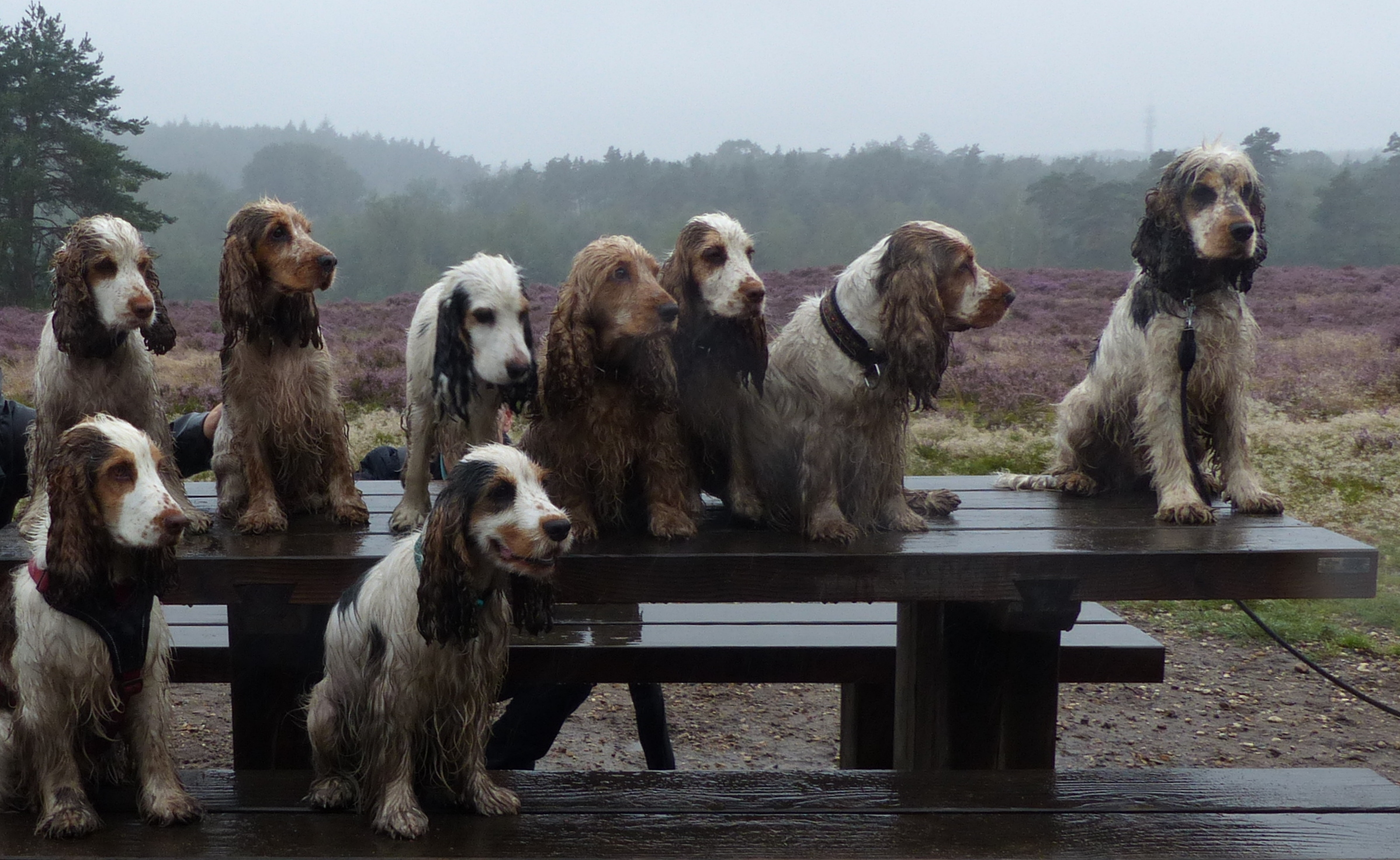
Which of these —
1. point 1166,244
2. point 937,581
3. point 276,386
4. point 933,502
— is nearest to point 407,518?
point 276,386

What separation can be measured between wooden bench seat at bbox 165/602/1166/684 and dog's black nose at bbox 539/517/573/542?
68.7 inches

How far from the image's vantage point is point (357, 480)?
474 cm

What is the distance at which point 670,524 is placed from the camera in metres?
3.33

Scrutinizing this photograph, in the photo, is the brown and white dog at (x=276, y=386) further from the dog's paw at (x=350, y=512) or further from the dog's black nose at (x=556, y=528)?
the dog's black nose at (x=556, y=528)

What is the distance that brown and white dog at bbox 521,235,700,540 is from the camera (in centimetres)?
310

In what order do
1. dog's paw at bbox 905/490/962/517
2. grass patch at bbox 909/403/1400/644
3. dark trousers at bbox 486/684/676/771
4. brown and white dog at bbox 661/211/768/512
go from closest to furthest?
brown and white dog at bbox 661/211/768/512
dog's paw at bbox 905/490/962/517
dark trousers at bbox 486/684/676/771
grass patch at bbox 909/403/1400/644

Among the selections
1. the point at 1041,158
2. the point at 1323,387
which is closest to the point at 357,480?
the point at 1323,387

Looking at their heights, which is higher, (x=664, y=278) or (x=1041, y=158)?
(x=1041, y=158)

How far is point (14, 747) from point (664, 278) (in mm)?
2095

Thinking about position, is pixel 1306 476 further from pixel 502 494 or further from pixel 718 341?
pixel 502 494

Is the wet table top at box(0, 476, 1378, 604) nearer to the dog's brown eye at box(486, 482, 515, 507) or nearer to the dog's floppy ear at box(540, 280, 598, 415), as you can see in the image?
the dog's floppy ear at box(540, 280, 598, 415)

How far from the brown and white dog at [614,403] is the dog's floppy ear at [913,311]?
63cm

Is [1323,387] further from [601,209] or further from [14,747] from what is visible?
[14,747]

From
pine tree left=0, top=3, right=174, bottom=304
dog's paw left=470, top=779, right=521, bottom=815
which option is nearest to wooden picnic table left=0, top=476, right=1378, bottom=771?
dog's paw left=470, top=779, right=521, bottom=815
